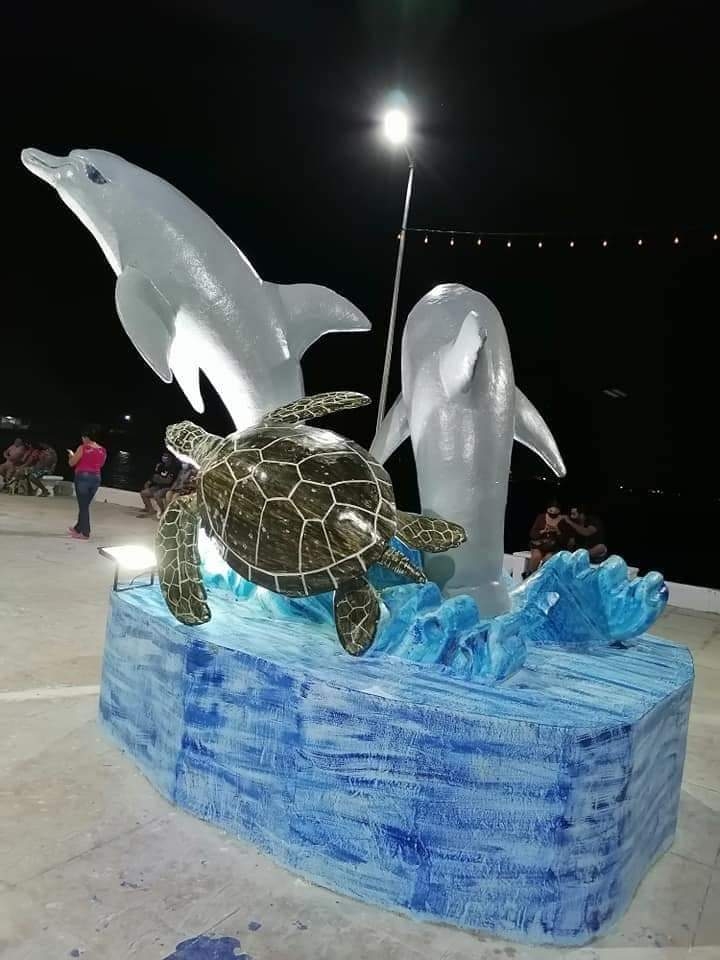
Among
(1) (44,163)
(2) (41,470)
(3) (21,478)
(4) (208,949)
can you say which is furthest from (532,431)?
(2) (41,470)

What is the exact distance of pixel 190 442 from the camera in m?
3.75

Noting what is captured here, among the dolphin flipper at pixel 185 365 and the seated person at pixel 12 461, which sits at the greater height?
the dolphin flipper at pixel 185 365

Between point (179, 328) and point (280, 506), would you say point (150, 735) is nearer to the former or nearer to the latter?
point (280, 506)

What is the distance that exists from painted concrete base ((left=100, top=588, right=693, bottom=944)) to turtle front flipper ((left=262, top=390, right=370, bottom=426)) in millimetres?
1051

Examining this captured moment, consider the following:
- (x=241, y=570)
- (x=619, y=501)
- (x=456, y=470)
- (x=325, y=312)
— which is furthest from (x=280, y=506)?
(x=619, y=501)

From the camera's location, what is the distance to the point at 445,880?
2502 mm

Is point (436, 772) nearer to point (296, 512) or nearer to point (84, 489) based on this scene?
point (296, 512)

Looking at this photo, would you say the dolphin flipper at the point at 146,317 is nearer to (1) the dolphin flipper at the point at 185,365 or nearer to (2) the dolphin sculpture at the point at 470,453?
(1) the dolphin flipper at the point at 185,365

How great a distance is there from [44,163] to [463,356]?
3.07 meters

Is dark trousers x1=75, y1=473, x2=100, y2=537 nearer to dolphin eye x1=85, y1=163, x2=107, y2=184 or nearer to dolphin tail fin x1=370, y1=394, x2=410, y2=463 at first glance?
dolphin eye x1=85, y1=163, x2=107, y2=184

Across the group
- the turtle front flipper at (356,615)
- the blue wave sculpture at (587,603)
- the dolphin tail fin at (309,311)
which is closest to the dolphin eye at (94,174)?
the dolphin tail fin at (309,311)

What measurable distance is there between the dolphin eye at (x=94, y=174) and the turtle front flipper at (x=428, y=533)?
2.86 meters

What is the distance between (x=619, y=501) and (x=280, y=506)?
32.3m

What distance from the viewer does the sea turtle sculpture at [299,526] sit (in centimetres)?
280
